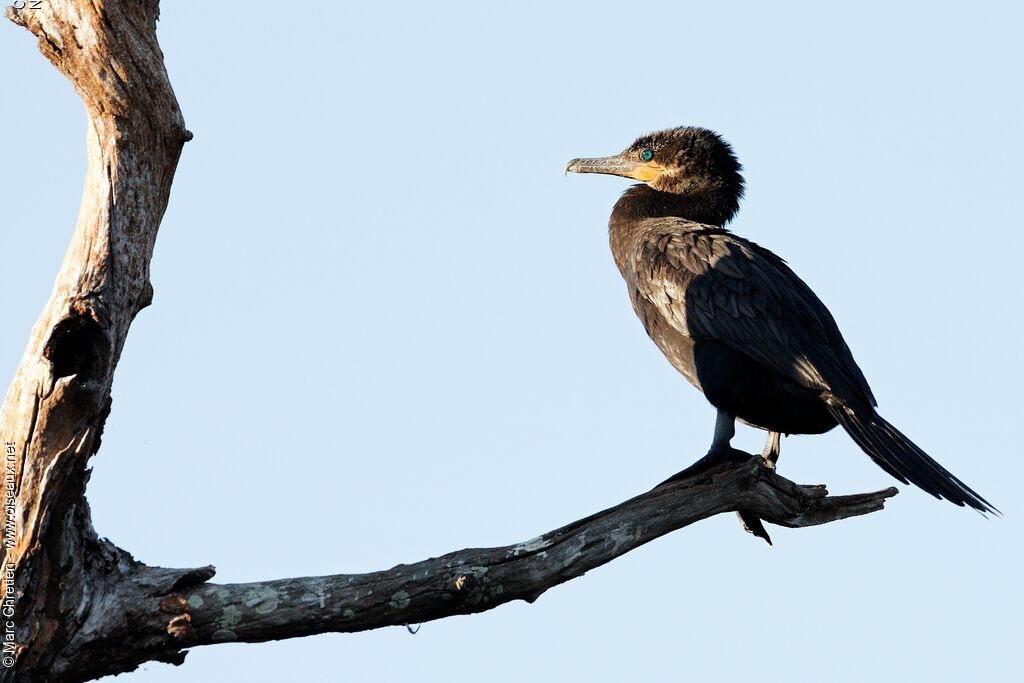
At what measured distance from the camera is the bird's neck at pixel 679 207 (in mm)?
7273

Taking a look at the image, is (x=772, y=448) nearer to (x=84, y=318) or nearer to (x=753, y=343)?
(x=753, y=343)

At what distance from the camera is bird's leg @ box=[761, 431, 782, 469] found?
20.6 feet

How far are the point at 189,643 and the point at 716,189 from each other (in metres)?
4.44

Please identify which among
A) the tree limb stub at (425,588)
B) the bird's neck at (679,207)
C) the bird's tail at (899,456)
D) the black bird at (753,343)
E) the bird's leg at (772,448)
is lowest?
the tree limb stub at (425,588)

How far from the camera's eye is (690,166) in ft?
24.7

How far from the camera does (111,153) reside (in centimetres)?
403

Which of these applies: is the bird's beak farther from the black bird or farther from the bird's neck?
the black bird

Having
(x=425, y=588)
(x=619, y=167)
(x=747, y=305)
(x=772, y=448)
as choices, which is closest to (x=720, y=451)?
(x=772, y=448)

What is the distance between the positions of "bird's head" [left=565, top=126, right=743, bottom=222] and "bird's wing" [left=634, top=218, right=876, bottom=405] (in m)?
0.80

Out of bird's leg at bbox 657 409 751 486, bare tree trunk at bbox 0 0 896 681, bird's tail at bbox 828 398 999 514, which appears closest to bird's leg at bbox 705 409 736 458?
bird's leg at bbox 657 409 751 486

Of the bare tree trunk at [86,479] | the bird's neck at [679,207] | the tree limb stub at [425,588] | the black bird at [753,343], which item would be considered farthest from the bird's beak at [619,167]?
the bare tree trunk at [86,479]

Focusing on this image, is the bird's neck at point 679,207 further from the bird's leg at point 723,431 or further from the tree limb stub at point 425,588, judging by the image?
the tree limb stub at point 425,588

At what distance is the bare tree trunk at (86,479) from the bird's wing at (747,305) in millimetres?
→ 2170

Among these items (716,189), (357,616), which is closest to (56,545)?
(357,616)
